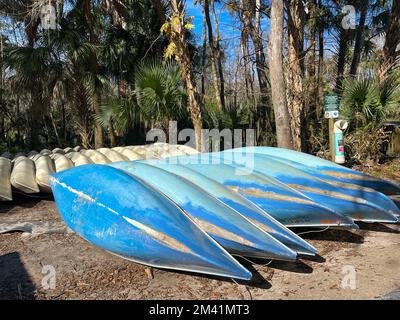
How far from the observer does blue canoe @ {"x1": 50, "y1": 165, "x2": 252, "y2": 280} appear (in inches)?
135

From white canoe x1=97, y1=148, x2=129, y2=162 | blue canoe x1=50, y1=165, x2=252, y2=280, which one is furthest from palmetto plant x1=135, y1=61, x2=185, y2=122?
blue canoe x1=50, y1=165, x2=252, y2=280

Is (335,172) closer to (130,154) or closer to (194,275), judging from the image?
(194,275)

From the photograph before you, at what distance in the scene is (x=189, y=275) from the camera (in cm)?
378

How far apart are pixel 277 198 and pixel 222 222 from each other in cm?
87

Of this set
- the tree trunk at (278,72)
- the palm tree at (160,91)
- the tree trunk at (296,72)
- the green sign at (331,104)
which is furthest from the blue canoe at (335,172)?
the palm tree at (160,91)

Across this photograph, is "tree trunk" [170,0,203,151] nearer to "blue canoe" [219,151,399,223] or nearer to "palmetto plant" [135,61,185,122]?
"palmetto plant" [135,61,185,122]

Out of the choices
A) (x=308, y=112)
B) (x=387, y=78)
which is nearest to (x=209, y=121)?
(x=308, y=112)

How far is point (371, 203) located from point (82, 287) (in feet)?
10.2

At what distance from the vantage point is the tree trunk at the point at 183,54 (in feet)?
26.5

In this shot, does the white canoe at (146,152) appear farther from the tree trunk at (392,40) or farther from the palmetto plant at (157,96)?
the tree trunk at (392,40)

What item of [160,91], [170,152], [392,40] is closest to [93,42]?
[160,91]

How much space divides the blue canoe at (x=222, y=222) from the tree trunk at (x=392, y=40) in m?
7.55

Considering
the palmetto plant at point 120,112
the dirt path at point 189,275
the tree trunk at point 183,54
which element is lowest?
the dirt path at point 189,275

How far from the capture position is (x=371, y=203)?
4602 mm
